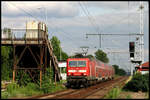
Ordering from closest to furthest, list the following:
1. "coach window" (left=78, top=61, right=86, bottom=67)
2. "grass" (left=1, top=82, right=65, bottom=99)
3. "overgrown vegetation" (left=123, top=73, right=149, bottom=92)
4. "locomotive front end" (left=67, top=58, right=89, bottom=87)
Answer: "grass" (left=1, top=82, right=65, bottom=99), "overgrown vegetation" (left=123, top=73, right=149, bottom=92), "locomotive front end" (left=67, top=58, right=89, bottom=87), "coach window" (left=78, top=61, right=86, bottom=67)

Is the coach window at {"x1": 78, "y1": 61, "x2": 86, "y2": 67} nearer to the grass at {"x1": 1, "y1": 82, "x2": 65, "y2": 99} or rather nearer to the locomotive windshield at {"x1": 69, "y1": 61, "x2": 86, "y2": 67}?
the locomotive windshield at {"x1": 69, "y1": 61, "x2": 86, "y2": 67}

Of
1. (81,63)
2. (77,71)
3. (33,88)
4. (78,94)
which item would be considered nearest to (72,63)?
(81,63)

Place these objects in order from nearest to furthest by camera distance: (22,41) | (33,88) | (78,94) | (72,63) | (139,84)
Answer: (78,94)
(139,84)
(33,88)
(22,41)
(72,63)

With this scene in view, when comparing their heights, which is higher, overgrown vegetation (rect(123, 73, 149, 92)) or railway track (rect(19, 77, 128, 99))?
overgrown vegetation (rect(123, 73, 149, 92))

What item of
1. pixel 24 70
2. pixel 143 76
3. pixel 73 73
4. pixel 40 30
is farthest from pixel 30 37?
pixel 143 76

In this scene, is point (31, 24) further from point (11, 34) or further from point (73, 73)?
point (73, 73)

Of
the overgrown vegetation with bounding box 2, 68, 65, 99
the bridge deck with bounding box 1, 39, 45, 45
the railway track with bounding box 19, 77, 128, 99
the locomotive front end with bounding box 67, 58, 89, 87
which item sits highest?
the bridge deck with bounding box 1, 39, 45, 45

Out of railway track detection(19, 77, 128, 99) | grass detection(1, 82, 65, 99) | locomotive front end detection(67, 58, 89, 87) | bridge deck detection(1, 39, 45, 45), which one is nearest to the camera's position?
railway track detection(19, 77, 128, 99)

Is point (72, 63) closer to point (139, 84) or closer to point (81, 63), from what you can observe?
point (81, 63)

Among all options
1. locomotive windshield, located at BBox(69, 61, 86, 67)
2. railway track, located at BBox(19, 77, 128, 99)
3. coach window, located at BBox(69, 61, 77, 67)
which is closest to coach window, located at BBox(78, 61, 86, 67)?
locomotive windshield, located at BBox(69, 61, 86, 67)

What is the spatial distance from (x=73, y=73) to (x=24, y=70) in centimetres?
552

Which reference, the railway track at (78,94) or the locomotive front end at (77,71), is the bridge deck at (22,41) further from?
the locomotive front end at (77,71)

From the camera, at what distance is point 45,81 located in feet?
81.6

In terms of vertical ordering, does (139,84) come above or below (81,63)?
below
